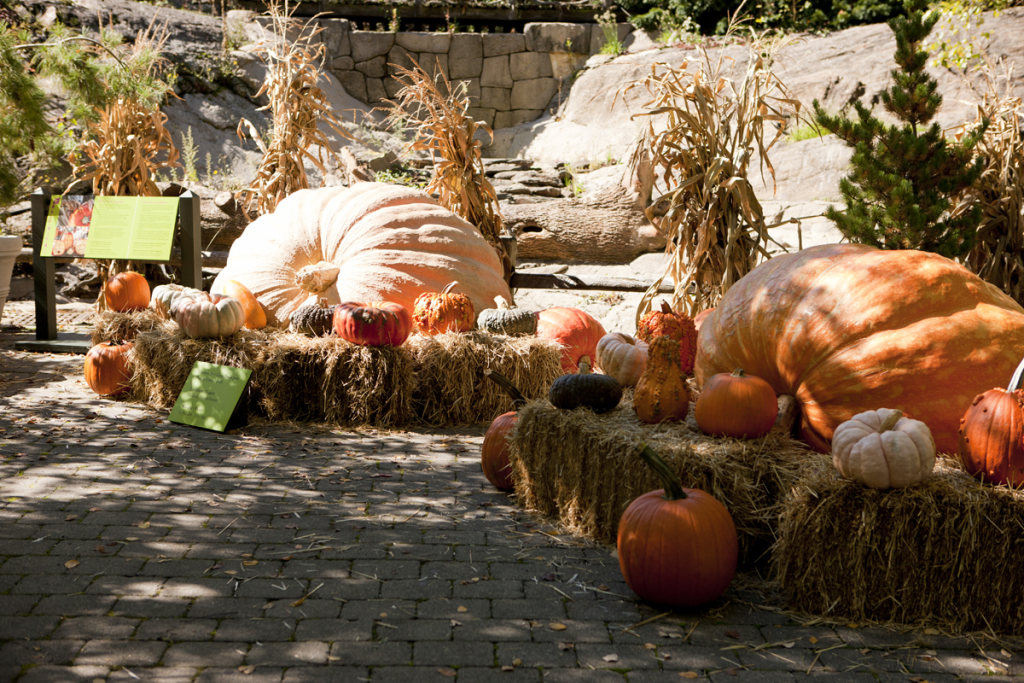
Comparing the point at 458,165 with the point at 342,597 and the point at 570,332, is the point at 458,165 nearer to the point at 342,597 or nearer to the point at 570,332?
the point at 570,332

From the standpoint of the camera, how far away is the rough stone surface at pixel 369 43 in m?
15.4

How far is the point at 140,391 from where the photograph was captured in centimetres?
522

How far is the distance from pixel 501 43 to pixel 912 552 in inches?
585

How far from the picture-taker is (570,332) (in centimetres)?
536

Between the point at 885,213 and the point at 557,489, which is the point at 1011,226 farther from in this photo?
the point at 557,489

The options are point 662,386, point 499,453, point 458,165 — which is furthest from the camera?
point 458,165

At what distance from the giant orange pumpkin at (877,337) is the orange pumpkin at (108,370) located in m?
4.18

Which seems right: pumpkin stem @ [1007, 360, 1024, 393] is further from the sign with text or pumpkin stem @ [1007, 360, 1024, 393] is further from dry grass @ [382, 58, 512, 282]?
the sign with text

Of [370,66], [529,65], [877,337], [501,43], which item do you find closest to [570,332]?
[877,337]

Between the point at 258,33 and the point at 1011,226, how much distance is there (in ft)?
45.4

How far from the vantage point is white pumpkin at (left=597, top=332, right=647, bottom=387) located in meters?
3.64

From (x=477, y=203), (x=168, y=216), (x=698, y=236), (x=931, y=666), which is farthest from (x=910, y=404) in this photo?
(x=168, y=216)

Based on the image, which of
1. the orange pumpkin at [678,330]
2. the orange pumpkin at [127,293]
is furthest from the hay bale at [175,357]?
the orange pumpkin at [678,330]

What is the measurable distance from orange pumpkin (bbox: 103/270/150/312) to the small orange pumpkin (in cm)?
500
